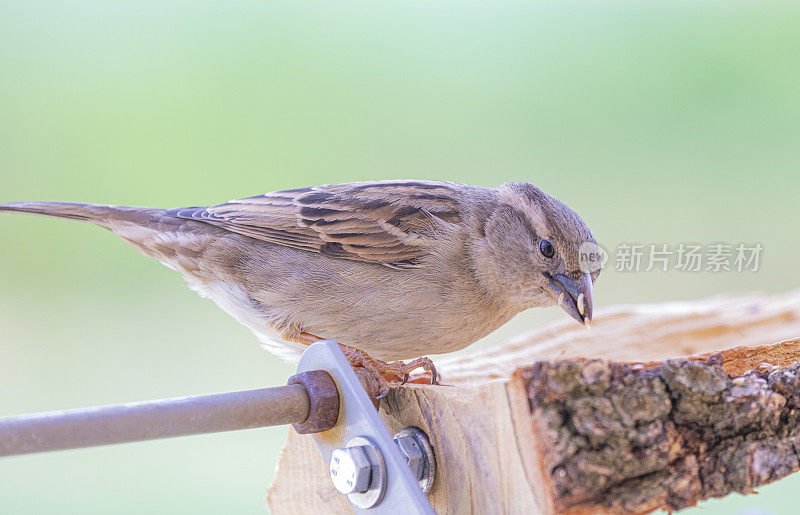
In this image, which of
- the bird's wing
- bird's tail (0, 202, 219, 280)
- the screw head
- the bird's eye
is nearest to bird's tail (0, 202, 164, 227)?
bird's tail (0, 202, 219, 280)

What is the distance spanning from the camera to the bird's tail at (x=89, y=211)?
8.70ft

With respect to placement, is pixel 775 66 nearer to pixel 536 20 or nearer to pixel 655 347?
pixel 536 20

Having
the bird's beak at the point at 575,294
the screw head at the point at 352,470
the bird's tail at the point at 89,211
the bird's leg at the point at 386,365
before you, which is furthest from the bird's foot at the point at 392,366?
the bird's tail at the point at 89,211

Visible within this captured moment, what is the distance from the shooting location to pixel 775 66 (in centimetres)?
702

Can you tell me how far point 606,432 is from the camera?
4.90 feet

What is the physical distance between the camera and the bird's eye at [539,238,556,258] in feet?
8.72

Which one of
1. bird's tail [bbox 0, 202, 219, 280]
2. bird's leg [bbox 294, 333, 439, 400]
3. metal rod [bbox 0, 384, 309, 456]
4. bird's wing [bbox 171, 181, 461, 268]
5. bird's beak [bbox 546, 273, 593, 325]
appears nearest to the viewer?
metal rod [bbox 0, 384, 309, 456]

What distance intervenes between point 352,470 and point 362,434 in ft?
0.25

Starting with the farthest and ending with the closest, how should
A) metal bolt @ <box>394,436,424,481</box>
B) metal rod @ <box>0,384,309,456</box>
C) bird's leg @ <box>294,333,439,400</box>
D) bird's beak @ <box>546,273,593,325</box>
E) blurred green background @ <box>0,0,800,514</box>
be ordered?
blurred green background @ <box>0,0,800,514</box> → bird's beak @ <box>546,273,593,325</box> → bird's leg @ <box>294,333,439,400</box> → metal bolt @ <box>394,436,424,481</box> → metal rod @ <box>0,384,309,456</box>

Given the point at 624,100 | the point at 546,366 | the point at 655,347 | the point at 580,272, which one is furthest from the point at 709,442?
the point at 624,100

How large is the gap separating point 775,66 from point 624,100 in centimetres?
128

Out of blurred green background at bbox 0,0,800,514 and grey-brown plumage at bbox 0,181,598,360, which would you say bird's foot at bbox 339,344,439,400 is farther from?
blurred green background at bbox 0,0,800,514

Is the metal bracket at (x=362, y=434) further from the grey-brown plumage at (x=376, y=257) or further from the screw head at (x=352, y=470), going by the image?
the grey-brown plumage at (x=376, y=257)

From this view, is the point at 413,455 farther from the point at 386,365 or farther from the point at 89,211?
the point at 89,211
